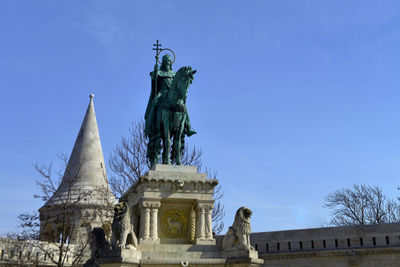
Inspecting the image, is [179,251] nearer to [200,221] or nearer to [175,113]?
[200,221]

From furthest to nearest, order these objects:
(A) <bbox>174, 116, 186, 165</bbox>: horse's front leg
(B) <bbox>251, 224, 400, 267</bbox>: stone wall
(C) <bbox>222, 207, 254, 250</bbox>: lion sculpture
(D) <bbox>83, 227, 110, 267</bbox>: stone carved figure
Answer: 1. (B) <bbox>251, 224, 400, 267</bbox>: stone wall
2. (A) <bbox>174, 116, 186, 165</bbox>: horse's front leg
3. (C) <bbox>222, 207, 254, 250</bbox>: lion sculpture
4. (D) <bbox>83, 227, 110, 267</bbox>: stone carved figure

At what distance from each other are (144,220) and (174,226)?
0.71 metres

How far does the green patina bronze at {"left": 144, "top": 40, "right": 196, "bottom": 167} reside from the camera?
34.1 ft

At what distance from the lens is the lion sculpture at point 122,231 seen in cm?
859

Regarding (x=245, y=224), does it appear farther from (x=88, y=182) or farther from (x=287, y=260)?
Result: (x=88, y=182)

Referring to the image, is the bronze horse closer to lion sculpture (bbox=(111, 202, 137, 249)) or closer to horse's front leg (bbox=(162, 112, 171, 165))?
horse's front leg (bbox=(162, 112, 171, 165))

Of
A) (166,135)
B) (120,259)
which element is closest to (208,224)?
(120,259)

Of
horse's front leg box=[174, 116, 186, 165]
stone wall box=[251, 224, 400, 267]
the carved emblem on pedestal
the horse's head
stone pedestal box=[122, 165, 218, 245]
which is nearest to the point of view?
stone pedestal box=[122, 165, 218, 245]

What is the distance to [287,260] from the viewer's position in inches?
757

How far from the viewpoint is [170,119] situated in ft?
34.7

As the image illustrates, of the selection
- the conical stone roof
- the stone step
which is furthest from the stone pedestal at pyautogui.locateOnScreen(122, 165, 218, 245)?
the conical stone roof

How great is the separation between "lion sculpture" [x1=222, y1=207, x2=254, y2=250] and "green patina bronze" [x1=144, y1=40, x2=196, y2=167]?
2.00 metres

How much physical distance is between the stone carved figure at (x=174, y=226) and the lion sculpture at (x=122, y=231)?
111 cm

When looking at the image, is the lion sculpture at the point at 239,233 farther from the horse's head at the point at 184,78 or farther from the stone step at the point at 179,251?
the horse's head at the point at 184,78
